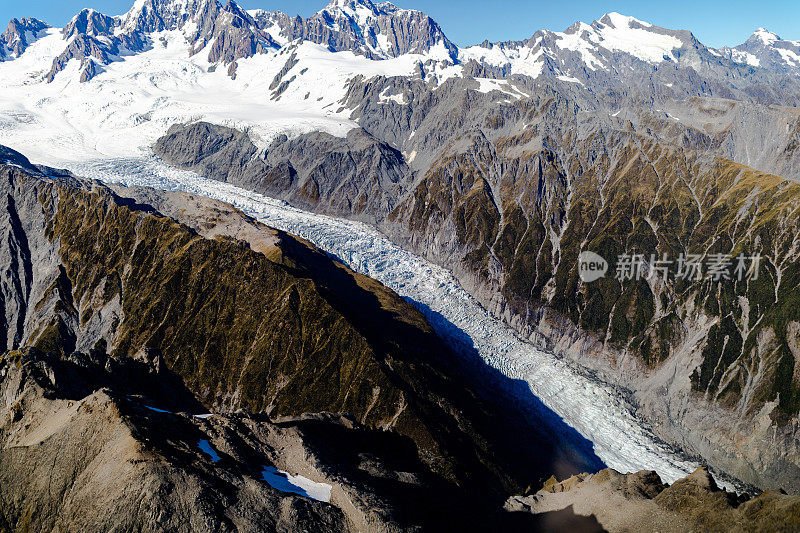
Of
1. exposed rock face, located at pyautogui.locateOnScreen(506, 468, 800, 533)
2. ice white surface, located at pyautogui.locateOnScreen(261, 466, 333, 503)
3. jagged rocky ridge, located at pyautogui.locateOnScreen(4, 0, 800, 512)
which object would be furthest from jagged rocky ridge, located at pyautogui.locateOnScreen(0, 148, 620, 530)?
jagged rocky ridge, located at pyautogui.locateOnScreen(4, 0, 800, 512)

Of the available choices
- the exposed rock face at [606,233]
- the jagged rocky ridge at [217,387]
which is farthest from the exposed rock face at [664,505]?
the exposed rock face at [606,233]

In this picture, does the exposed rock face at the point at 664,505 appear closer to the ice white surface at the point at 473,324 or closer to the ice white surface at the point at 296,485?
the ice white surface at the point at 296,485

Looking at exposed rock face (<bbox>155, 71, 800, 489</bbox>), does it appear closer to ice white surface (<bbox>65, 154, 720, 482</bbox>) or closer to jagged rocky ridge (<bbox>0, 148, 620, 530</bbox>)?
ice white surface (<bbox>65, 154, 720, 482</bbox>)

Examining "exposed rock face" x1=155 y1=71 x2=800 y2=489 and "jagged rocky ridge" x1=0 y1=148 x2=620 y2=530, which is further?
"exposed rock face" x1=155 y1=71 x2=800 y2=489

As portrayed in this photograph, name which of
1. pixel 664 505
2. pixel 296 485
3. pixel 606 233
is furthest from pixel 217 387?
pixel 606 233

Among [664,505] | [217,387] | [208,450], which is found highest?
[664,505]

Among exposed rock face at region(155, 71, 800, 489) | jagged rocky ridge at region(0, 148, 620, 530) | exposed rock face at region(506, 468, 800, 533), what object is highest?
exposed rock face at region(155, 71, 800, 489)

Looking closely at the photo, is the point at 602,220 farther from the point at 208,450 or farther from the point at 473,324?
the point at 208,450
